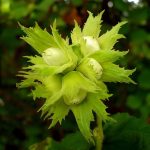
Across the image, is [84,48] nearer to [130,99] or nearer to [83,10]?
[83,10]

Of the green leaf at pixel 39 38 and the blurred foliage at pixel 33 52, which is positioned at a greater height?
the green leaf at pixel 39 38

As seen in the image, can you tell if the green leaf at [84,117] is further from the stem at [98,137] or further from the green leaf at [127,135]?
the green leaf at [127,135]

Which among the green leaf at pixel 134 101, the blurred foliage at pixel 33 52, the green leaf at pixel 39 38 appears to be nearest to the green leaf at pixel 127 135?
the green leaf at pixel 39 38

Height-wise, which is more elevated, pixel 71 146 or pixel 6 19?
pixel 6 19

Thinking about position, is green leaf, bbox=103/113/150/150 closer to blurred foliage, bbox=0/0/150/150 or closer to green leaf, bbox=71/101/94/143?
green leaf, bbox=71/101/94/143

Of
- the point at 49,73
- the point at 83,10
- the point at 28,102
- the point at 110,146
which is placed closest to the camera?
the point at 49,73

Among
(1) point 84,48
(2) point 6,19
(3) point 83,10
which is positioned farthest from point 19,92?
(1) point 84,48
